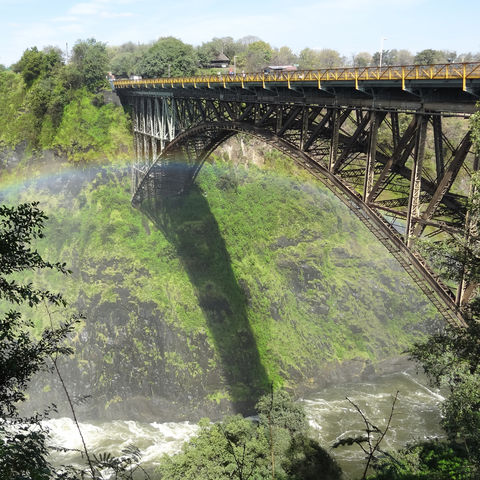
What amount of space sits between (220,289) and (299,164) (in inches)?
837

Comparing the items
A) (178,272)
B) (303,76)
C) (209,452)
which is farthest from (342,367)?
(303,76)

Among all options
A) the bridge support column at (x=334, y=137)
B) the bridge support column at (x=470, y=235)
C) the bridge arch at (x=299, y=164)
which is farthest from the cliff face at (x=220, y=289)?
the bridge support column at (x=470, y=235)

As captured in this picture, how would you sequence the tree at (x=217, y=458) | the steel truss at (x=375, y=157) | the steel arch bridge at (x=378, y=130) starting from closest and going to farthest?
the steel arch bridge at (x=378, y=130) < the steel truss at (x=375, y=157) < the tree at (x=217, y=458)

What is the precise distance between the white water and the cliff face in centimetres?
142

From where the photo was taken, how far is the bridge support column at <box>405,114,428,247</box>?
14.0 meters

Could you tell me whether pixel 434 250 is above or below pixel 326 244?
above

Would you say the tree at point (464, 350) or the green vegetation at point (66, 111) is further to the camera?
the green vegetation at point (66, 111)

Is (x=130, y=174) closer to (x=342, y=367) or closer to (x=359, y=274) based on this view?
(x=359, y=274)

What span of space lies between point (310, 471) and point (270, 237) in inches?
1043

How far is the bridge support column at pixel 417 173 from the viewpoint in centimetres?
1398

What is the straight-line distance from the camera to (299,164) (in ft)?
66.4

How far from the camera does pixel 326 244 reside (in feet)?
147

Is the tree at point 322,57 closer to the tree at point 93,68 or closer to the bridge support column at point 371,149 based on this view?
the tree at point 93,68

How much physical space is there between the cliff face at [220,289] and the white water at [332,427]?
4.65ft
